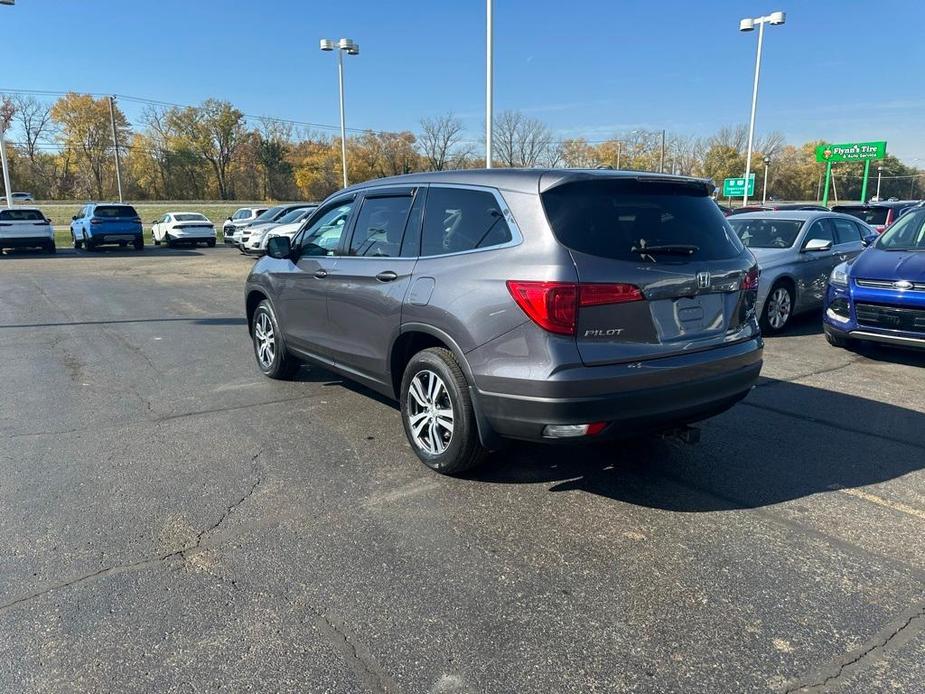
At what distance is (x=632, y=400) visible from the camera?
11.3 ft

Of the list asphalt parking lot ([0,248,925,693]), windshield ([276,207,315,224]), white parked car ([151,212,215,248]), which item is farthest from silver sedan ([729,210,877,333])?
white parked car ([151,212,215,248])

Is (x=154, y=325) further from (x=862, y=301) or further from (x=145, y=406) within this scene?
(x=862, y=301)

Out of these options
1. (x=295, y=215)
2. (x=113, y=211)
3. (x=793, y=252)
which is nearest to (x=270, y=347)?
(x=793, y=252)

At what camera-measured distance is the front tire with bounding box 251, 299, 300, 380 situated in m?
6.16

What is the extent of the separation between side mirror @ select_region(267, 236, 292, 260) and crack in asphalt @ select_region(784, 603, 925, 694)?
15.8 ft

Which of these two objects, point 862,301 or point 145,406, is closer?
point 145,406

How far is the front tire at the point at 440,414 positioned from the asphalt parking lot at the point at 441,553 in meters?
0.16

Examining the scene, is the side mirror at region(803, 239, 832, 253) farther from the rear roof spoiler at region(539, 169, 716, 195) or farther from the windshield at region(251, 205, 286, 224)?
the windshield at region(251, 205, 286, 224)

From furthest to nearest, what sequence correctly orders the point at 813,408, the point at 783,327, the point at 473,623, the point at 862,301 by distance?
the point at 783,327
the point at 862,301
the point at 813,408
the point at 473,623

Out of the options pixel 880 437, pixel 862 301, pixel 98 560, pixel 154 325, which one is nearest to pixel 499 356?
pixel 98 560

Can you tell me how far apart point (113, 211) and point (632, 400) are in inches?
1032

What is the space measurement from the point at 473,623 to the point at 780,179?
102298 millimetres

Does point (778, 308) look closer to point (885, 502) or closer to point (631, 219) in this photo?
point (885, 502)

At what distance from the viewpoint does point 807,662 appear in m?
2.46
